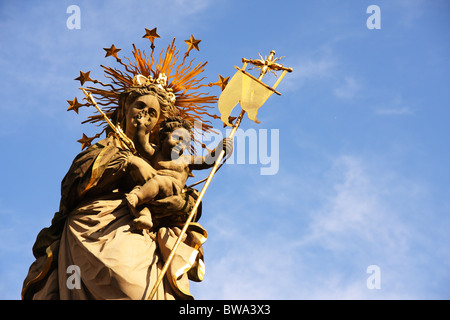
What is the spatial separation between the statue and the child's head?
13 mm

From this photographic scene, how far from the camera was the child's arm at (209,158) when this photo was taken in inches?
440

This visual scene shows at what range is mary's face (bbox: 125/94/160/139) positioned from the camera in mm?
11578

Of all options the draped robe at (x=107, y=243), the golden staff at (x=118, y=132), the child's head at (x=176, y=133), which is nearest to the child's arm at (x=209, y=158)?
the child's head at (x=176, y=133)

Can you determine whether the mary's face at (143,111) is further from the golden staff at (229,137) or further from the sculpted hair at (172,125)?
the golden staff at (229,137)

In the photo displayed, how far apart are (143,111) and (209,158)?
114cm

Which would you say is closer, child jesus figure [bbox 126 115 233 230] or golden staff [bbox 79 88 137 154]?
child jesus figure [bbox 126 115 233 230]

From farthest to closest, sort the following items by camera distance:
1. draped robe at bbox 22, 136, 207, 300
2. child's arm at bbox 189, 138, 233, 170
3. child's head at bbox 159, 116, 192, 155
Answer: child's head at bbox 159, 116, 192, 155
child's arm at bbox 189, 138, 233, 170
draped robe at bbox 22, 136, 207, 300

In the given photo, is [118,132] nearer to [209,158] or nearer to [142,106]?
[142,106]

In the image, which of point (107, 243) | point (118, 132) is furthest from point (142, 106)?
point (107, 243)

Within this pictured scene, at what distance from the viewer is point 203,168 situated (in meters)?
11.4

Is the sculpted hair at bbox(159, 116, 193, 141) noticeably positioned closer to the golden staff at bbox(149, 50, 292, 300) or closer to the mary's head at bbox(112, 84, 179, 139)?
the mary's head at bbox(112, 84, 179, 139)

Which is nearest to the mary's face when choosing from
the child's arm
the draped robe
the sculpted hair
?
the sculpted hair

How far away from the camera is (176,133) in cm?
1136
